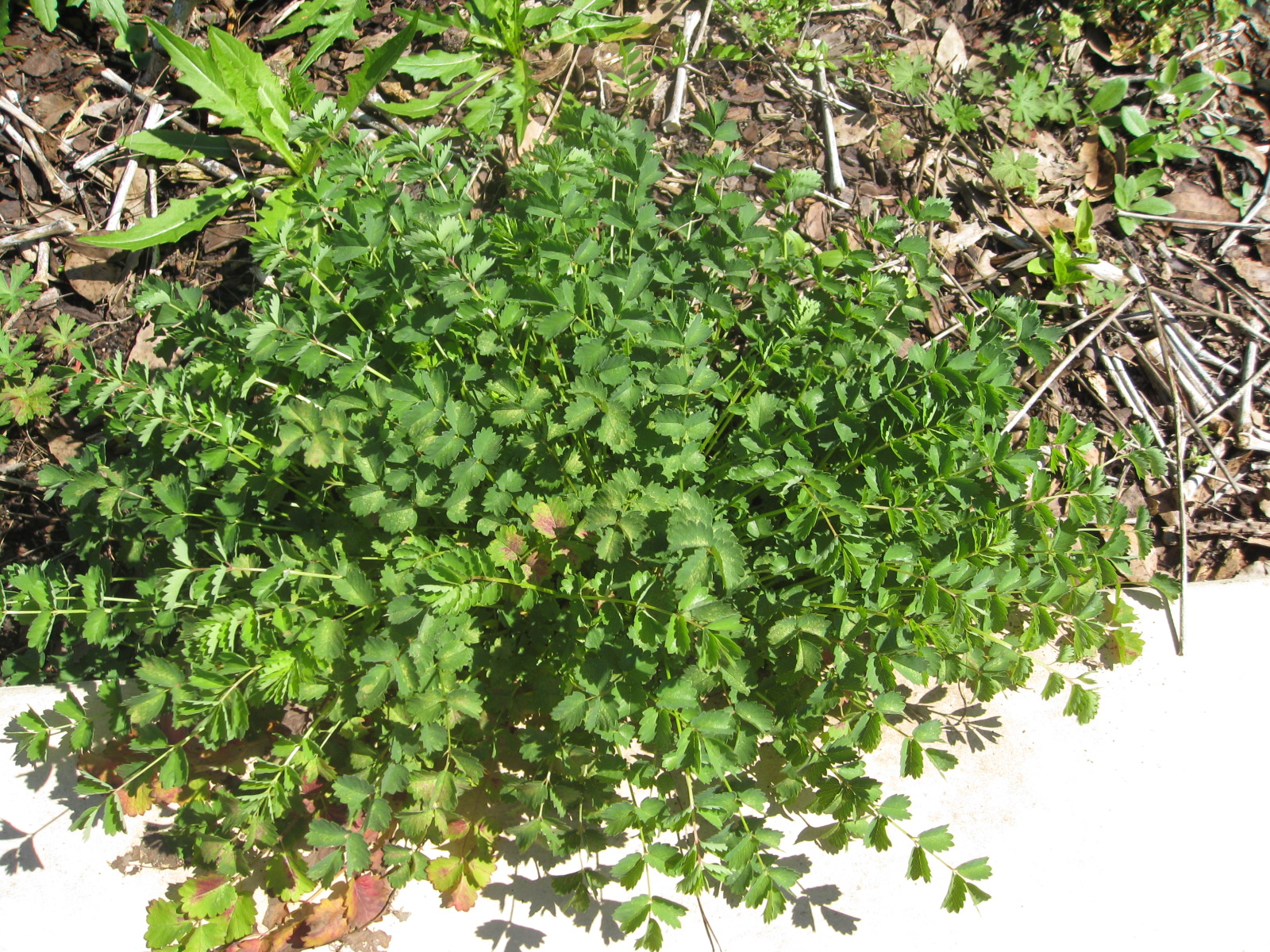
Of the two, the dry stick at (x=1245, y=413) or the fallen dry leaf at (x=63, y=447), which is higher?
the dry stick at (x=1245, y=413)

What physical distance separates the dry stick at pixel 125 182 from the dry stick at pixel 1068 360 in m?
3.05

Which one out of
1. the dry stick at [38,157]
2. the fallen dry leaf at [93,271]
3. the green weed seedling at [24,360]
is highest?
the dry stick at [38,157]

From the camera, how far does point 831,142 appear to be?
3.01 meters

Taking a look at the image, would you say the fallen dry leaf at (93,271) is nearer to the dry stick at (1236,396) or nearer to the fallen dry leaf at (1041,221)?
the fallen dry leaf at (1041,221)

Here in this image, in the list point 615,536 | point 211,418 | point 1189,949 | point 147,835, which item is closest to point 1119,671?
point 1189,949

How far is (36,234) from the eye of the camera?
2.90 meters

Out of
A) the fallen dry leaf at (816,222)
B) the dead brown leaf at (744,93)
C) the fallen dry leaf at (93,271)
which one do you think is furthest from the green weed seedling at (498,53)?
the fallen dry leaf at (93,271)

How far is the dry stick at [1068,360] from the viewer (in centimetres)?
272

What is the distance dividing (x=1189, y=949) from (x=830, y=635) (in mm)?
1318

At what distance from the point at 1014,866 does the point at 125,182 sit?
353 centimetres

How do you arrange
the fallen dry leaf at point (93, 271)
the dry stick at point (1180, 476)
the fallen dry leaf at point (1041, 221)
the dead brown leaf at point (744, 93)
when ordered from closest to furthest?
the dry stick at point (1180, 476) < the fallen dry leaf at point (93, 271) < the fallen dry leaf at point (1041, 221) < the dead brown leaf at point (744, 93)

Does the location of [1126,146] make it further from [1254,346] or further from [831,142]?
[831,142]

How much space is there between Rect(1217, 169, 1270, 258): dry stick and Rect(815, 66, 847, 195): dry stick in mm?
1359

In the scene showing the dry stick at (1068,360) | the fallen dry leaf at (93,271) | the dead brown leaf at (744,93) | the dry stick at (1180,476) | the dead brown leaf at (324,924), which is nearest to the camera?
the dead brown leaf at (324,924)
